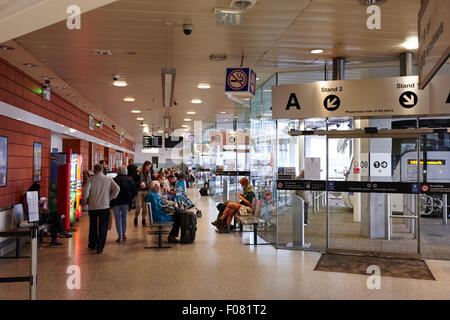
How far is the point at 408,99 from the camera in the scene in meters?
6.25

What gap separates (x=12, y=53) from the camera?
6492mm

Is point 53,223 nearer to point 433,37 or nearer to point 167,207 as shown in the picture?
point 167,207

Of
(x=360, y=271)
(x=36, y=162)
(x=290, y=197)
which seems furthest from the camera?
(x=36, y=162)

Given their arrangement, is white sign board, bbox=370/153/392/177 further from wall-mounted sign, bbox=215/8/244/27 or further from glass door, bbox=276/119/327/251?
wall-mounted sign, bbox=215/8/244/27

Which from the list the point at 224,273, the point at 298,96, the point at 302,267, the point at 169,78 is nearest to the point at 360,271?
the point at 302,267

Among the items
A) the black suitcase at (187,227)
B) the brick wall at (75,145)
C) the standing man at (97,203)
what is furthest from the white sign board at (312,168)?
the brick wall at (75,145)

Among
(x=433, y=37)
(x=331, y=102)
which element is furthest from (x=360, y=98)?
(x=433, y=37)

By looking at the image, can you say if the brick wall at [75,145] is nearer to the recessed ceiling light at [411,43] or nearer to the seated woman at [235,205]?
the seated woman at [235,205]

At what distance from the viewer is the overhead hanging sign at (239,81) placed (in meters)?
6.70

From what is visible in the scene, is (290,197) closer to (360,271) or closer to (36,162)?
(360,271)

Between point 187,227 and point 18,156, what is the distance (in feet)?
11.2

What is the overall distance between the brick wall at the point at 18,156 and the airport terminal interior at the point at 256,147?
0.05 meters
